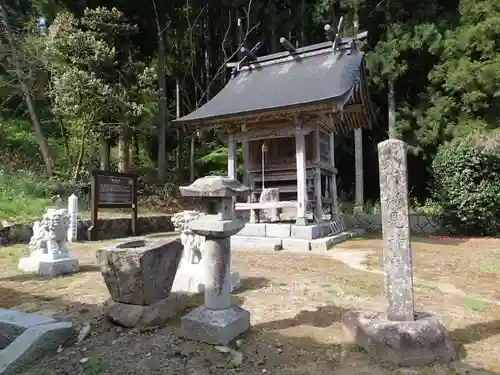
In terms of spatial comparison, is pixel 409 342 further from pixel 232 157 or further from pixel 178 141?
pixel 178 141

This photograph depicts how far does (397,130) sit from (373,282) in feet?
36.7

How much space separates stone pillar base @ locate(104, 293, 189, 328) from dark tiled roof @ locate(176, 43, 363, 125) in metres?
6.15

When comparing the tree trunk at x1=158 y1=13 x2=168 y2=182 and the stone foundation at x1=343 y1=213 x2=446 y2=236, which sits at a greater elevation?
the tree trunk at x1=158 y1=13 x2=168 y2=182

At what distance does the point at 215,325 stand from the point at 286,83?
8.71 m

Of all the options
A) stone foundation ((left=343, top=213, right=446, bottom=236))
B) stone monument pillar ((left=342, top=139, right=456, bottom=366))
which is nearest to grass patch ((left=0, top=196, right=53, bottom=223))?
stone monument pillar ((left=342, top=139, right=456, bottom=366))

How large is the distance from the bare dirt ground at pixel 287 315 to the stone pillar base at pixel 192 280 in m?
0.20

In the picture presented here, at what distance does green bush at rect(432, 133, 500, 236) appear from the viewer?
10.9 metres

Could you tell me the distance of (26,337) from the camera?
3094mm

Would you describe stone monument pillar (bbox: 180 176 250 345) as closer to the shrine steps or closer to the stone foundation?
the shrine steps

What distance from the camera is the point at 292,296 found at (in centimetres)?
458

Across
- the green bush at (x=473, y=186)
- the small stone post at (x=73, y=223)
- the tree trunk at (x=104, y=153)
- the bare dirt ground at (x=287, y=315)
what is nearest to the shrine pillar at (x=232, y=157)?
the bare dirt ground at (x=287, y=315)

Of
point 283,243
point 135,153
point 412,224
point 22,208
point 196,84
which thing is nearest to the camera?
point 283,243

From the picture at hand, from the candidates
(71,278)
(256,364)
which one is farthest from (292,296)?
(71,278)

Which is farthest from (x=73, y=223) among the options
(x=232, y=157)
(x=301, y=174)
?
(x=301, y=174)
